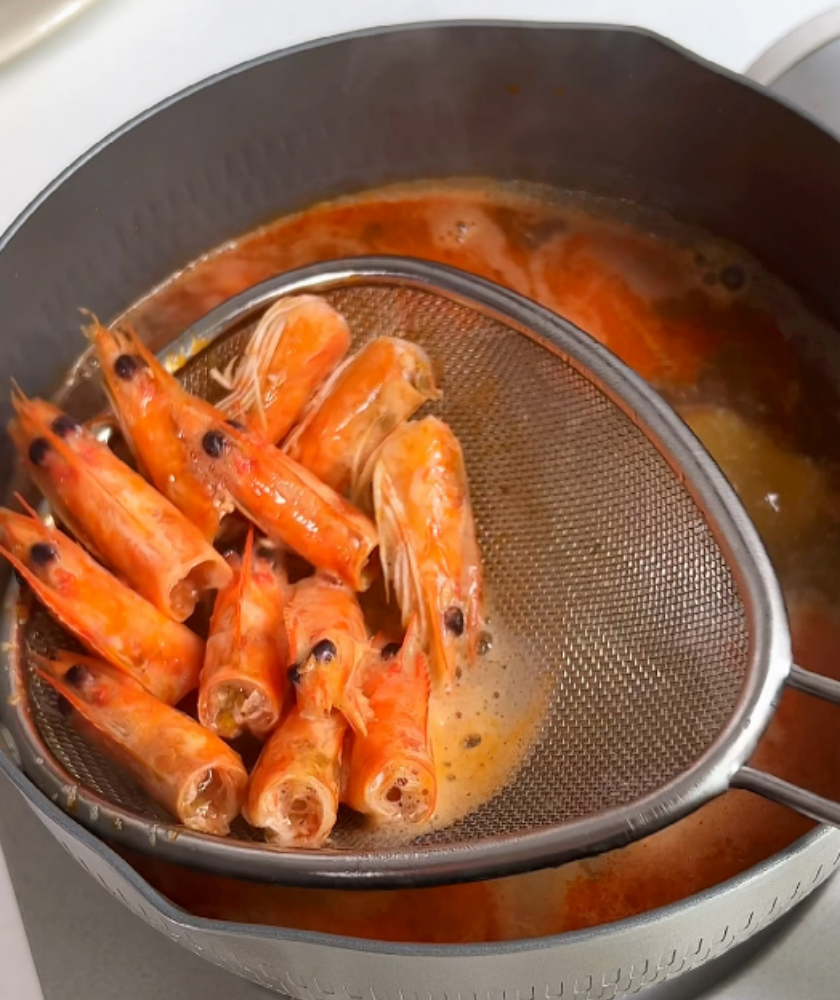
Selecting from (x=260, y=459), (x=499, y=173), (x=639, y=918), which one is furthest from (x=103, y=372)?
(x=639, y=918)

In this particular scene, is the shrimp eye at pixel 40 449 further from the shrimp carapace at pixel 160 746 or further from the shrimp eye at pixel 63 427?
the shrimp carapace at pixel 160 746

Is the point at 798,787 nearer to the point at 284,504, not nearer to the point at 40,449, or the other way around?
the point at 284,504

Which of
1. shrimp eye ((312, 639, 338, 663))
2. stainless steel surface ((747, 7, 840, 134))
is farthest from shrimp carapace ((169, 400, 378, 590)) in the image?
stainless steel surface ((747, 7, 840, 134))

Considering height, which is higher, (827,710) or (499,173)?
(499,173)

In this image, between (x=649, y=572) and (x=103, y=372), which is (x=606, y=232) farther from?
(x=103, y=372)

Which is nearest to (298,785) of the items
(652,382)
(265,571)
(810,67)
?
(265,571)

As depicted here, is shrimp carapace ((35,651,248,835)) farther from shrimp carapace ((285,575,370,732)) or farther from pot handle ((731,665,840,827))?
pot handle ((731,665,840,827))
